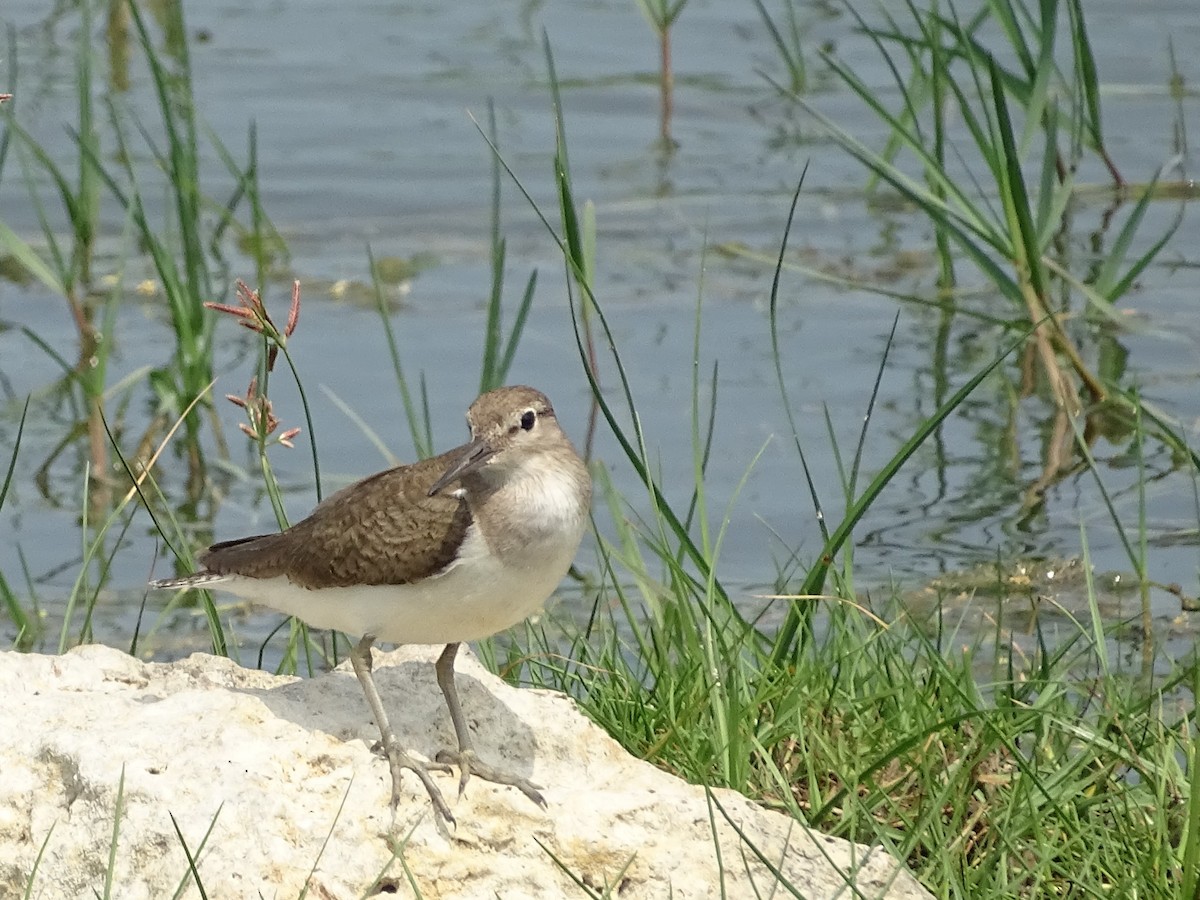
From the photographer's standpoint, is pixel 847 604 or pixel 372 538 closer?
pixel 372 538

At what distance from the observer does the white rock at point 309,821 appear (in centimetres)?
400

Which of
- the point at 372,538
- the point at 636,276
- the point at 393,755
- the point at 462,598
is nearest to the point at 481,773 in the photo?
the point at 393,755

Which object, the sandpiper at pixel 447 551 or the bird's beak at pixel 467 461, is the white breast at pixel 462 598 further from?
the bird's beak at pixel 467 461

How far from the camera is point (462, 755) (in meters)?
4.39

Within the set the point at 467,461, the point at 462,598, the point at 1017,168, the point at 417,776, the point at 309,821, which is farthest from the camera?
the point at 1017,168

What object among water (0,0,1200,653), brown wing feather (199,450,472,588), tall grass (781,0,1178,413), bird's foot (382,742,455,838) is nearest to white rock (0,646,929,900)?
bird's foot (382,742,455,838)

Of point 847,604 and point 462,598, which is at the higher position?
point 462,598

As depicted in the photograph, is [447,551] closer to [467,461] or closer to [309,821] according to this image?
[467,461]

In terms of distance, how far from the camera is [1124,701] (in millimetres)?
4949

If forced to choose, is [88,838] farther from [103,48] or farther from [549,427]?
[103,48]

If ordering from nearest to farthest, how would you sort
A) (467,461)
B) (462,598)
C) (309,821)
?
(309,821)
(462,598)
(467,461)

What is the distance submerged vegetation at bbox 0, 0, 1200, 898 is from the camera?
14.7 feet

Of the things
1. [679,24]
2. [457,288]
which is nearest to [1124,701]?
[457,288]

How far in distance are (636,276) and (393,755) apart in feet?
17.9
